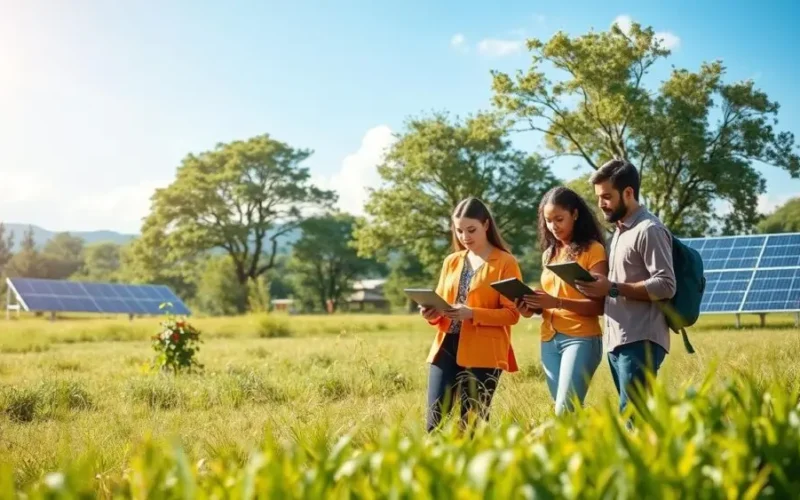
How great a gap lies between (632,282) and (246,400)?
5.18 metres

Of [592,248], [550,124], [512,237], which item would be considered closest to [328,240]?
[512,237]

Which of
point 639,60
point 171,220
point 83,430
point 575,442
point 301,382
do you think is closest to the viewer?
point 575,442

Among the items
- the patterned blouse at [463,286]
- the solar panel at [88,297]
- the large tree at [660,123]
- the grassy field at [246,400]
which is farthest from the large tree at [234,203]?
the patterned blouse at [463,286]

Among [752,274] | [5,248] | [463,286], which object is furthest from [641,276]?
[5,248]

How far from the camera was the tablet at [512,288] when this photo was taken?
4547mm

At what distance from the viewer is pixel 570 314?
475 cm

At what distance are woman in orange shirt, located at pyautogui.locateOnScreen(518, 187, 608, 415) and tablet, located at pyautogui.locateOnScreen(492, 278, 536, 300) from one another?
→ 0.05 metres

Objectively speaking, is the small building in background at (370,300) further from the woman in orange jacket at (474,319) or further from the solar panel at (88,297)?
the woman in orange jacket at (474,319)

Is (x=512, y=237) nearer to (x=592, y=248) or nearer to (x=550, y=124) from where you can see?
(x=550, y=124)

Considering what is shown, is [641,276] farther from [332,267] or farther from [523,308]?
[332,267]

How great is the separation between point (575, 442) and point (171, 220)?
53.3 metres

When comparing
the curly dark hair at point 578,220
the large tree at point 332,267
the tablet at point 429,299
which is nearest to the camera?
the tablet at point 429,299

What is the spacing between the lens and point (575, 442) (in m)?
2.47

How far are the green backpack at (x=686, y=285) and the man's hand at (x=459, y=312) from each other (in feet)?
3.62
